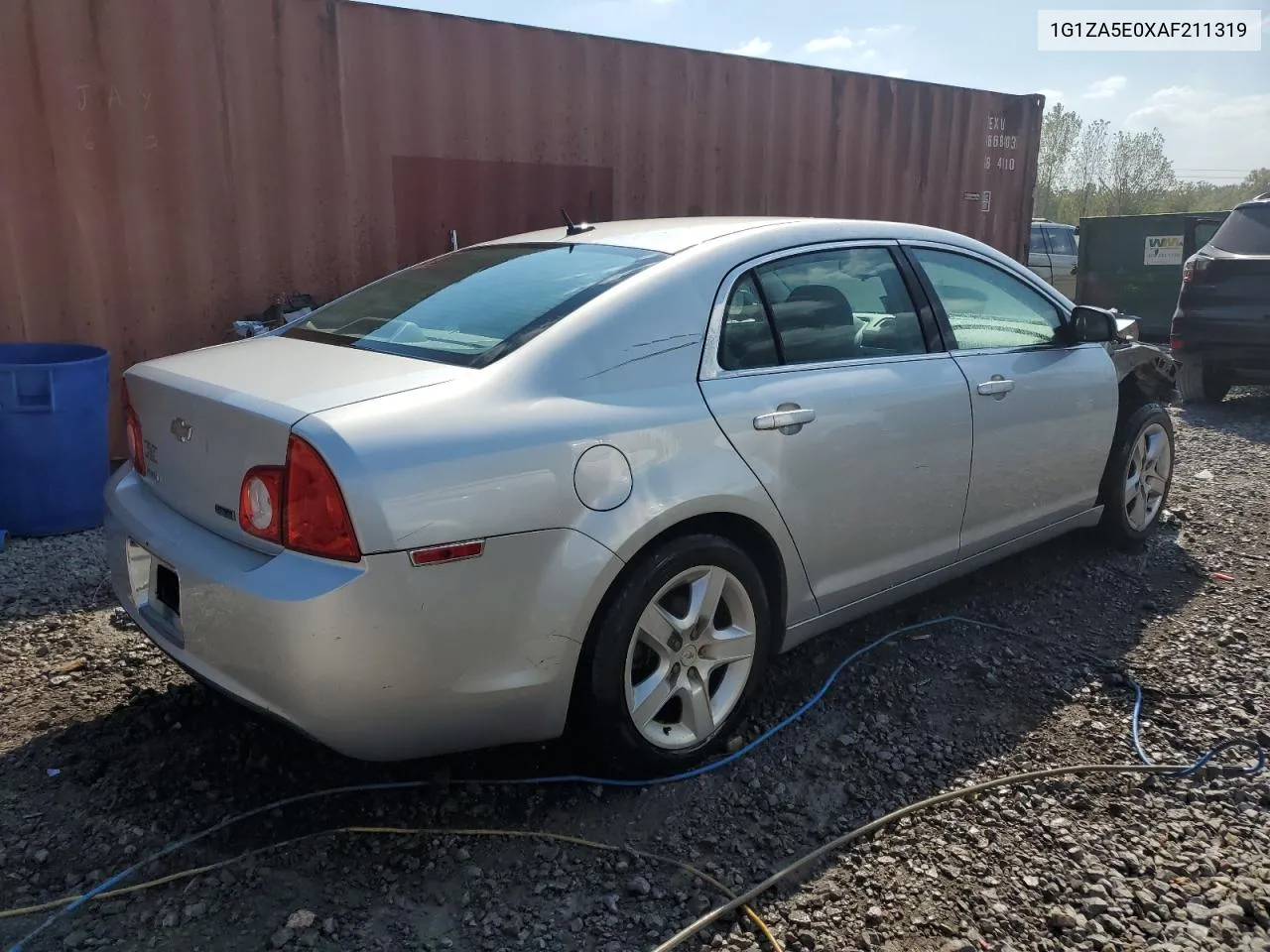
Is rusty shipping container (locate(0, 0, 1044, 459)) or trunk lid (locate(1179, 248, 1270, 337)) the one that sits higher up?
rusty shipping container (locate(0, 0, 1044, 459))

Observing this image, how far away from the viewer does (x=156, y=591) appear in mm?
2633

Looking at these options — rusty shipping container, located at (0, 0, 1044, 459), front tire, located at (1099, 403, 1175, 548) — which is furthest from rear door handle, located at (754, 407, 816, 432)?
rusty shipping container, located at (0, 0, 1044, 459)

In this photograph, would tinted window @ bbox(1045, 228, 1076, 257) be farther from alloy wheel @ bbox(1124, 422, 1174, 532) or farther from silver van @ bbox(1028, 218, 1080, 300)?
alloy wheel @ bbox(1124, 422, 1174, 532)

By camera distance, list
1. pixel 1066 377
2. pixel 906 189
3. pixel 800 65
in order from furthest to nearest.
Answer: pixel 906 189 → pixel 800 65 → pixel 1066 377

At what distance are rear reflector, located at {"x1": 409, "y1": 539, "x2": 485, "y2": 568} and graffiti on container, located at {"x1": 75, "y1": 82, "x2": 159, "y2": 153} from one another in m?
4.45

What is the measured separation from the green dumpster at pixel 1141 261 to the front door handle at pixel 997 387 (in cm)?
976

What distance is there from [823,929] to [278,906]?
122 centimetres

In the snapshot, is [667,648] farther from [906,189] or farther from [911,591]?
[906,189]

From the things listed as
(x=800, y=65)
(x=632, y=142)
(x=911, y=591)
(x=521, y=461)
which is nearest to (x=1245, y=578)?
(x=911, y=591)

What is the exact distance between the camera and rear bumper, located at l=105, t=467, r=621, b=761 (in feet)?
7.11

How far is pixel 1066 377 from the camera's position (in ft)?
13.1

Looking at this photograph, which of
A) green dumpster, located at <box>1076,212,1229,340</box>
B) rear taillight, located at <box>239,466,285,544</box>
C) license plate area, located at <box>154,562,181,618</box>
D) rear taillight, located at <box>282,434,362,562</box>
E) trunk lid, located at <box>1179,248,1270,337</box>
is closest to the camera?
rear taillight, located at <box>282,434,362,562</box>

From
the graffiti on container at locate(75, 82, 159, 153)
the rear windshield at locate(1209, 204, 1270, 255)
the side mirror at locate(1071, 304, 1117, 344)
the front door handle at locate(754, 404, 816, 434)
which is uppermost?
the graffiti on container at locate(75, 82, 159, 153)

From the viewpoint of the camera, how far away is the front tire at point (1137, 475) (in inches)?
174
